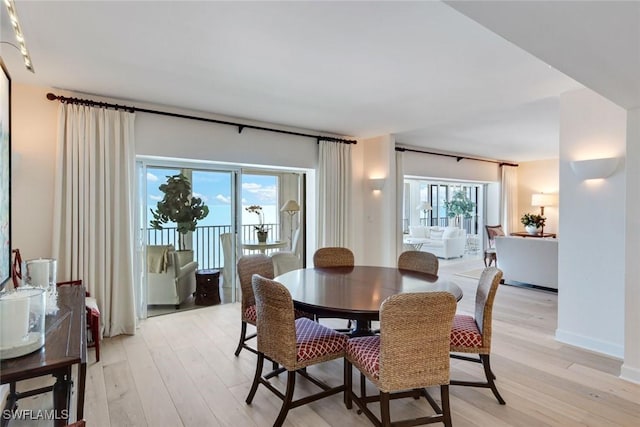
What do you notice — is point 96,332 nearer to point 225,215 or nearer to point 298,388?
point 298,388

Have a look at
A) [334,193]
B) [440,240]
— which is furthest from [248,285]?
[440,240]

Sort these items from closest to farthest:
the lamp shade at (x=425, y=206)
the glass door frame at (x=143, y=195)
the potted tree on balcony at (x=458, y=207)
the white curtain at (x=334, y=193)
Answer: the glass door frame at (x=143, y=195)
the white curtain at (x=334, y=193)
the lamp shade at (x=425, y=206)
the potted tree on balcony at (x=458, y=207)

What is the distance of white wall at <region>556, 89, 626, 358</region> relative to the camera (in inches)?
122

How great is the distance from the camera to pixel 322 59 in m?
2.63

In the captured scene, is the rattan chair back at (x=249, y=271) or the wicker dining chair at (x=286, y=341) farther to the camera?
the rattan chair back at (x=249, y=271)

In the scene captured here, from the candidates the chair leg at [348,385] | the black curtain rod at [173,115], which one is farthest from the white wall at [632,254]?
the black curtain rod at [173,115]

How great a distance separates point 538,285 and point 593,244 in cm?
258

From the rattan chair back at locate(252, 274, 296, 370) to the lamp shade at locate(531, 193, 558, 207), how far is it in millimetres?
8177

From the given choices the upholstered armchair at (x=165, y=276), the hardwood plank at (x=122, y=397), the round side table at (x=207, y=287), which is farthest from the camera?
the round side table at (x=207, y=287)

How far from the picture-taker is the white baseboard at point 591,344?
3114mm

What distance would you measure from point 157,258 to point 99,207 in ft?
3.45

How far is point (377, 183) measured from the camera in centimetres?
561

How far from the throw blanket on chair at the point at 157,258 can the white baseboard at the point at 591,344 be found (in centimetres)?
455

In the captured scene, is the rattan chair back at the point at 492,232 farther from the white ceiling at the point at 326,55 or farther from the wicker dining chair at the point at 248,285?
the wicker dining chair at the point at 248,285
